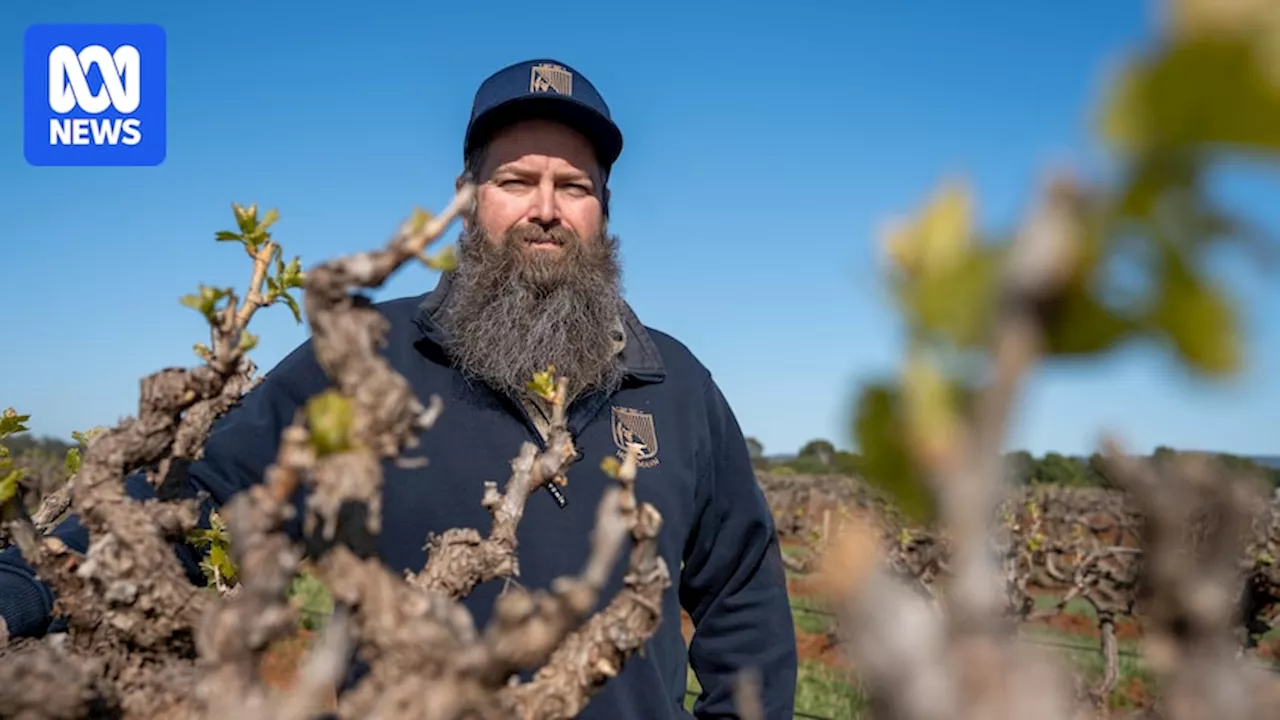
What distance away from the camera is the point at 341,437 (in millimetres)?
912

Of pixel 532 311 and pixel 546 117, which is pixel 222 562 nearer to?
pixel 532 311

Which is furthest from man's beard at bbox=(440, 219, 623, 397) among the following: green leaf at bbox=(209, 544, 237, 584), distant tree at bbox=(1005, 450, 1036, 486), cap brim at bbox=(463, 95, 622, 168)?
distant tree at bbox=(1005, 450, 1036, 486)

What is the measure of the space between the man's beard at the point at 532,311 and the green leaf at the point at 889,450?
10.1ft

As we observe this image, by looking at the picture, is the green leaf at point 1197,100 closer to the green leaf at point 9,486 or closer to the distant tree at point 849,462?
the distant tree at point 849,462

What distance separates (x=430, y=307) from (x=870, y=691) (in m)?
3.41

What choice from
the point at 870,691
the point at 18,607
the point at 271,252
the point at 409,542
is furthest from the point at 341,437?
the point at 409,542

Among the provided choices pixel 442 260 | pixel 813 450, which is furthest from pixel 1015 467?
pixel 813 450

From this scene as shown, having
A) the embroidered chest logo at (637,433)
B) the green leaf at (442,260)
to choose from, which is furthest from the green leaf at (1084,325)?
the embroidered chest logo at (637,433)

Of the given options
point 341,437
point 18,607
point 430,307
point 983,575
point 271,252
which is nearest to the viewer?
point 983,575

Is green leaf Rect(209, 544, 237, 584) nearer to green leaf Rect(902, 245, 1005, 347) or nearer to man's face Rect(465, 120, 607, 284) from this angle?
green leaf Rect(902, 245, 1005, 347)

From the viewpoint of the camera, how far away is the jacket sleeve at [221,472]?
1775mm

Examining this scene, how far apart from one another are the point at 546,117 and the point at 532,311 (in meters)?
0.93

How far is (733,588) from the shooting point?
4141 millimetres

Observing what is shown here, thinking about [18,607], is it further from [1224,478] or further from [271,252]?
[1224,478]
